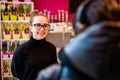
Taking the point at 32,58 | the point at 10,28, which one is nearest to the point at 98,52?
the point at 32,58

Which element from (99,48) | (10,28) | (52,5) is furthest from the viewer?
(52,5)

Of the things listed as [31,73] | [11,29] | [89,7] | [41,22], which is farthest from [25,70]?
[11,29]

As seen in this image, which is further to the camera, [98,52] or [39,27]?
[39,27]

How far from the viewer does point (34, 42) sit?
238 centimetres

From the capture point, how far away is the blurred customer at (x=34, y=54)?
227cm

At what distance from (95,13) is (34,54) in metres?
1.68

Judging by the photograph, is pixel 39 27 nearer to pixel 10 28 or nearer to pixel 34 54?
pixel 34 54

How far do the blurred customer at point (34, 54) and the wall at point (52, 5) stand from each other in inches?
102

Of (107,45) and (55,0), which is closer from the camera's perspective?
(107,45)

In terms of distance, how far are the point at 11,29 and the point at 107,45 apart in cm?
392

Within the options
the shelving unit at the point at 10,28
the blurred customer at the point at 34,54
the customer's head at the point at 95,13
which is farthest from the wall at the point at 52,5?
the customer's head at the point at 95,13

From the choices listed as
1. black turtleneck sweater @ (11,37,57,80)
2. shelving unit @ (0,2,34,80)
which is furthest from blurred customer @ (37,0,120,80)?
shelving unit @ (0,2,34,80)

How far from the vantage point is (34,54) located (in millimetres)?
2324

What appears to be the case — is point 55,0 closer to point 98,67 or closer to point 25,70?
point 25,70
